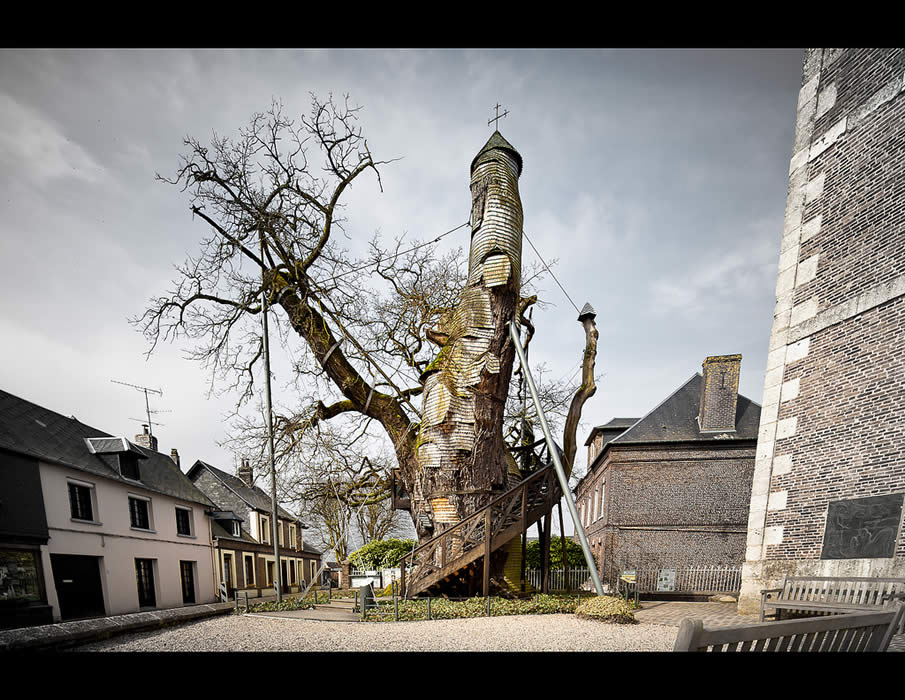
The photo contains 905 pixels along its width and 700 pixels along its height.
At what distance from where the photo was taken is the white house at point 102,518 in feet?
12.0

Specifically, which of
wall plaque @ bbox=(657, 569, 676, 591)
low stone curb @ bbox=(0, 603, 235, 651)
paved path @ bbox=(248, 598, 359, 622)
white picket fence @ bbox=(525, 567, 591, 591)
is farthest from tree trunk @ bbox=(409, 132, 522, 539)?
wall plaque @ bbox=(657, 569, 676, 591)

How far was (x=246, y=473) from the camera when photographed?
908cm

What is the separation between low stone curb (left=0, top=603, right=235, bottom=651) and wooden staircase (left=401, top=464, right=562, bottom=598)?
3.88 m

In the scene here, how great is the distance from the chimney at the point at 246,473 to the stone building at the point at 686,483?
12.8 m

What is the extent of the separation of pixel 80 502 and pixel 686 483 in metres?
16.8

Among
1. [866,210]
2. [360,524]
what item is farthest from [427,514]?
[360,524]

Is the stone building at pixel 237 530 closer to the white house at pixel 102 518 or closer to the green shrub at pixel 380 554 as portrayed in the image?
the white house at pixel 102 518

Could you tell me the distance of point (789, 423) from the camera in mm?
6648

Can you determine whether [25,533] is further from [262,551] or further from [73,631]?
[262,551]

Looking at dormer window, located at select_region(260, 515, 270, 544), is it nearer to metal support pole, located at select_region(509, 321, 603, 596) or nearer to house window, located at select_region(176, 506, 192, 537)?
house window, located at select_region(176, 506, 192, 537)

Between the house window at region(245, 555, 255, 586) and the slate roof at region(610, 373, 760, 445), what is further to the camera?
the slate roof at region(610, 373, 760, 445)

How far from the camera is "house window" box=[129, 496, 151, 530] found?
183 inches

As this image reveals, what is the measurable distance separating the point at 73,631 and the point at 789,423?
9282 millimetres

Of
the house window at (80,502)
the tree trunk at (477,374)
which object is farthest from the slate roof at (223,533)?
the tree trunk at (477,374)
